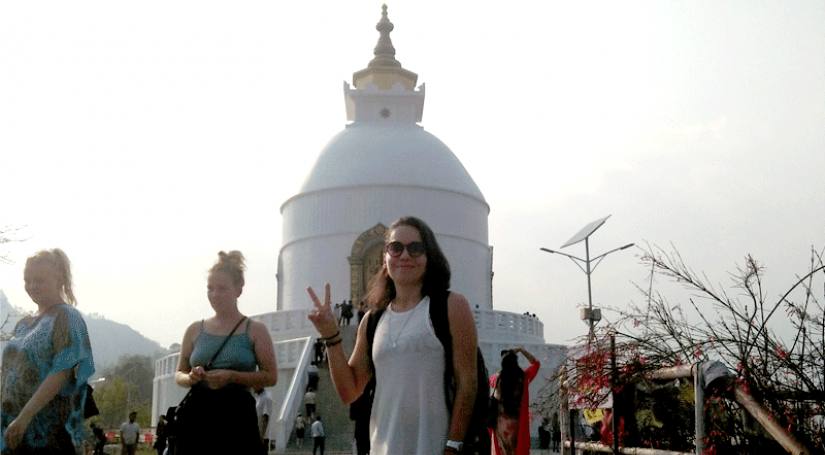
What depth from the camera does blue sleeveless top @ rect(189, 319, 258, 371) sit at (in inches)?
199

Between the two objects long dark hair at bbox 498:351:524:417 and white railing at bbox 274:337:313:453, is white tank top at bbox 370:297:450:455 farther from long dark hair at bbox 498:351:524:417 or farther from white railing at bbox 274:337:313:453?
white railing at bbox 274:337:313:453

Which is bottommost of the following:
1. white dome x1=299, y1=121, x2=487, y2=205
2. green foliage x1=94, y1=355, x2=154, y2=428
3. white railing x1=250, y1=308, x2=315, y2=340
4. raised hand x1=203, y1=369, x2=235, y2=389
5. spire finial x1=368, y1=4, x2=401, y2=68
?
green foliage x1=94, y1=355, x2=154, y2=428

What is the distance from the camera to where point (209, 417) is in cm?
494

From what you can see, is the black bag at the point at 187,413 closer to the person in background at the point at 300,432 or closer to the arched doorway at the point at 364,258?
the person in background at the point at 300,432

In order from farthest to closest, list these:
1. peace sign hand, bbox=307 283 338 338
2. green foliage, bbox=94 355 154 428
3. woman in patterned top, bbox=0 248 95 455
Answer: green foliage, bbox=94 355 154 428
woman in patterned top, bbox=0 248 95 455
peace sign hand, bbox=307 283 338 338

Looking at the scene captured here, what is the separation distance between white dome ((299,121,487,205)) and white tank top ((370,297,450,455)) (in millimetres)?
27341

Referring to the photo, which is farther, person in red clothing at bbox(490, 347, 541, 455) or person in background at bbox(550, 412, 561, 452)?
person in background at bbox(550, 412, 561, 452)

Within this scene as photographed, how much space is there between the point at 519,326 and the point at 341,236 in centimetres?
731

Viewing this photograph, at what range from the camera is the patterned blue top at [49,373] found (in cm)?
445

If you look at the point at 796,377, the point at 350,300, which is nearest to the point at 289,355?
the point at 350,300

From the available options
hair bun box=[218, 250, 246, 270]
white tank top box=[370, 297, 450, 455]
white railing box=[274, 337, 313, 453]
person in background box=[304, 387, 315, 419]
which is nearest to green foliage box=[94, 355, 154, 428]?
white railing box=[274, 337, 313, 453]

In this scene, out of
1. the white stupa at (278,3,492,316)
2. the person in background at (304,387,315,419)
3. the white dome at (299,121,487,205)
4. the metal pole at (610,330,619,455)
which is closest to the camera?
the metal pole at (610,330,619,455)

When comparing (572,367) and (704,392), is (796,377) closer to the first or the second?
(704,392)

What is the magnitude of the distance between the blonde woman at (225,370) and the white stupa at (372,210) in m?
22.1
